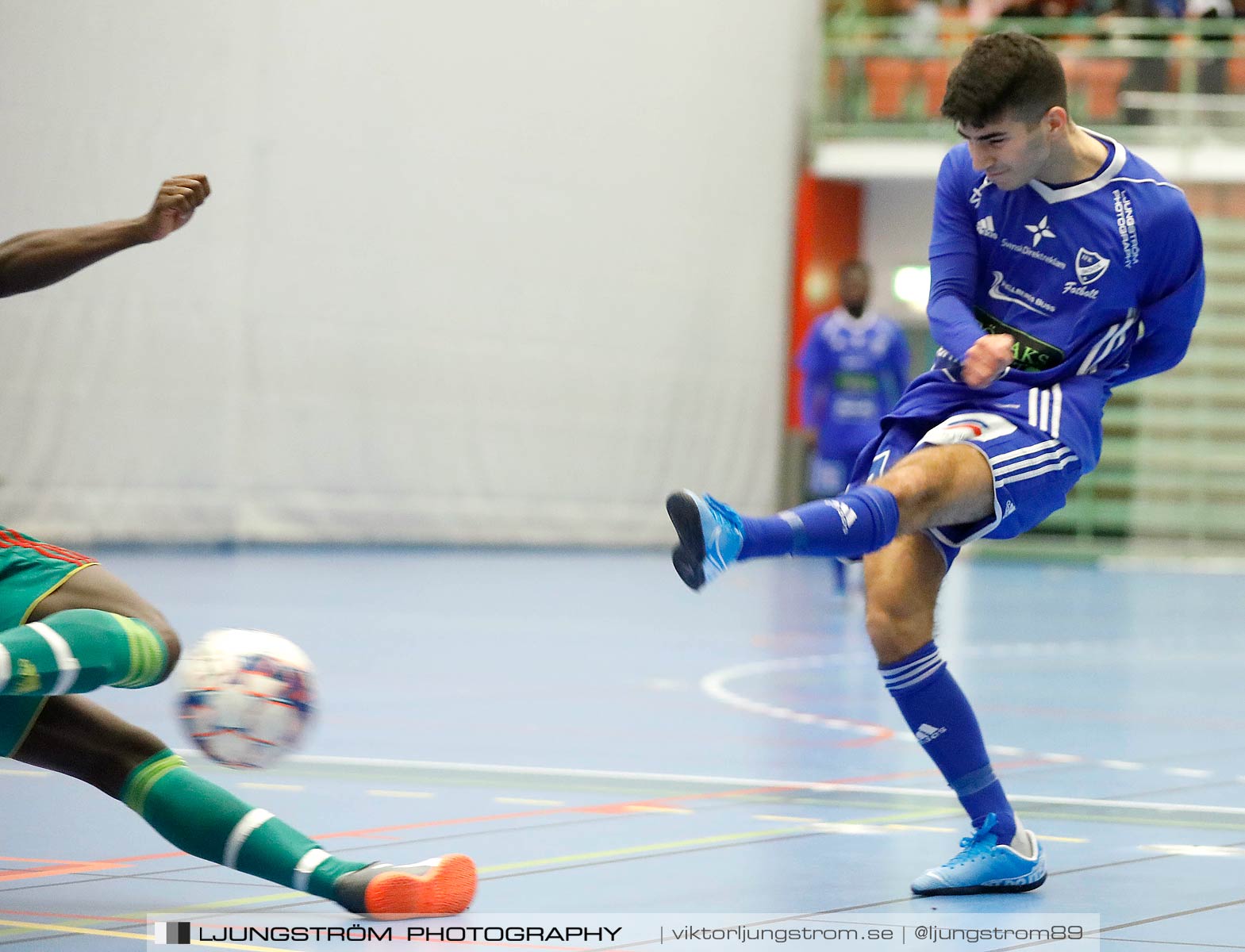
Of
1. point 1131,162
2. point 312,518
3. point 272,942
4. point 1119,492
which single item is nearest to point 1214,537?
point 1119,492

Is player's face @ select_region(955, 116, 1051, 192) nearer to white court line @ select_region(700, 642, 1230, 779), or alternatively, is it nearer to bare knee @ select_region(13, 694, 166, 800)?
bare knee @ select_region(13, 694, 166, 800)

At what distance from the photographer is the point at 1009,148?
4.40m

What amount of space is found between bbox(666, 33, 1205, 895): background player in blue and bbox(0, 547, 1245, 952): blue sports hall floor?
372 mm

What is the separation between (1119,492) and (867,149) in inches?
201

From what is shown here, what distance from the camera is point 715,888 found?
4.18 meters

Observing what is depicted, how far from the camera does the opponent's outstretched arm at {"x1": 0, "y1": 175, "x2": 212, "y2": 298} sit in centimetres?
368

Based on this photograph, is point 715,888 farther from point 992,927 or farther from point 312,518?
point 312,518

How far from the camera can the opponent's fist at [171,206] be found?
3.71 metres

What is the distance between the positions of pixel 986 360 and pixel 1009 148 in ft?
1.71

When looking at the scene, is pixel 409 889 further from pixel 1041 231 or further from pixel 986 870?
pixel 1041 231

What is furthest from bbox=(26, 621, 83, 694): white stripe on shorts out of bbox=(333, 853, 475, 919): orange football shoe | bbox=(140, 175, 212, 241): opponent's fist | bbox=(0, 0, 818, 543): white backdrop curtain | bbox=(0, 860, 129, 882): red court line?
bbox=(0, 0, 818, 543): white backdrop curtain

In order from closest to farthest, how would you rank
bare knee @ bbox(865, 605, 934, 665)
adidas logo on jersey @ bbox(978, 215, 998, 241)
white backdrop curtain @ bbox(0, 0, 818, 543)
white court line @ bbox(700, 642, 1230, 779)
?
bare knee @ bbox(865, 605, 934, 665), adidas logo on jersey @ bbox(978, 215, 998, 241), white court line @ bbox(700, 642, 1230, 779), white backdrop curtain @ bbox(0, 0, 818, 543)

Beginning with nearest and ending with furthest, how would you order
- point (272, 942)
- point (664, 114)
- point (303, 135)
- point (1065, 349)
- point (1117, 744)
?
1. point (272, 942)
2. point (1065, 349)
3. point (1117, 744)
4. point (303, 135)
5. point (664, 114)

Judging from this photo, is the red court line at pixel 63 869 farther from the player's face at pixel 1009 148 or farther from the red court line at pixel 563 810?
the player's face at pixel 1009 148
